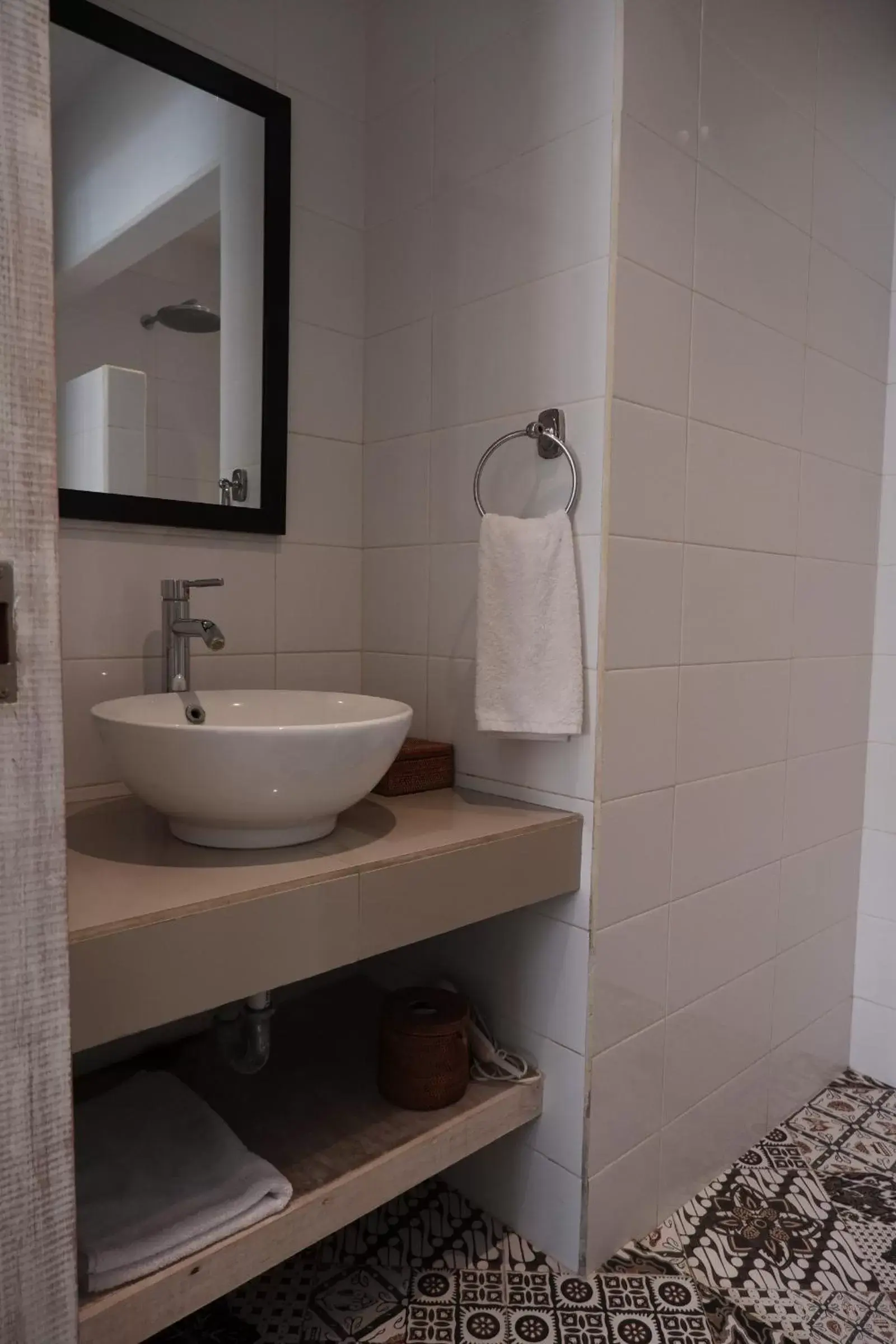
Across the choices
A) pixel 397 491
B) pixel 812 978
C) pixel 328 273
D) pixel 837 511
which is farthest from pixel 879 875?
pixel 328 273

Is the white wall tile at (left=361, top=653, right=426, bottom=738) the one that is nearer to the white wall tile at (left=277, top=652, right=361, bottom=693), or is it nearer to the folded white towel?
the white wall tile at (left=277, top=652, right=361, bottom=693)

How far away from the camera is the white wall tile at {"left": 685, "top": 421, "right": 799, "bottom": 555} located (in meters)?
1.52

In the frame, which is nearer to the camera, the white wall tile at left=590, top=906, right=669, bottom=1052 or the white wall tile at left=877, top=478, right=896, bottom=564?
the white wall tile at left=590, top=906, right=669, bottom=1052

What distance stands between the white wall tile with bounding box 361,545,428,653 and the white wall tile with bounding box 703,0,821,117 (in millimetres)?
985

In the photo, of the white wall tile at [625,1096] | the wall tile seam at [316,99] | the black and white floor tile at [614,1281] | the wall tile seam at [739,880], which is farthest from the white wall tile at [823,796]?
the wall tile seam at [316,99]

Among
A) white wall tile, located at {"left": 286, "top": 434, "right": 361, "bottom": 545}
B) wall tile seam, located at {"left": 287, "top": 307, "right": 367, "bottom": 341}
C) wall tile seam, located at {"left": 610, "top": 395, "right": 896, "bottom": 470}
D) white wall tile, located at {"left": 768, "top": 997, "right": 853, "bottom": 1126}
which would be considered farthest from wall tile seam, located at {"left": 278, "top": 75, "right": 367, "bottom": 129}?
white wall tile, located at {"left": 768, "top": 997, "right": 853, "bottom": 1126}

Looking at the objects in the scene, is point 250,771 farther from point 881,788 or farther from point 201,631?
point 881,788

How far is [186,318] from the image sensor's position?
148 centimetres

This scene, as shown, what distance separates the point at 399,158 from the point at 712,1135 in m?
1.89

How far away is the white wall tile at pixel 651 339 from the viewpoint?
134cm

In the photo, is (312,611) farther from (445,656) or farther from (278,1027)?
(278,1027)

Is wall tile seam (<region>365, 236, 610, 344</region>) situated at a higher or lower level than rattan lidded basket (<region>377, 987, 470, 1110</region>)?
higher

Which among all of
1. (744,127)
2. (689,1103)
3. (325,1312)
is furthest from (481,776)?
(744,127)

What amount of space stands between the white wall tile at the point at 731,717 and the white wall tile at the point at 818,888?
0.92 feet
